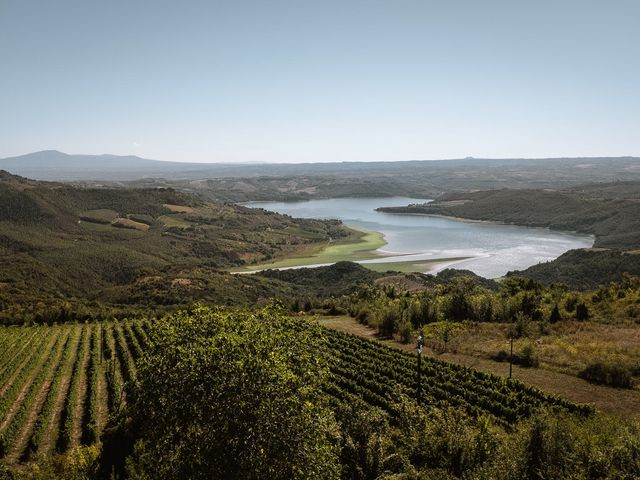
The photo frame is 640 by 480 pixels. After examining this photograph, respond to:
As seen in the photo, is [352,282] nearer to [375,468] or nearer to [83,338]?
[83,338]

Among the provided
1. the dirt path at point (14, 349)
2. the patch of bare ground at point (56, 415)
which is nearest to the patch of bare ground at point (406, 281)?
the dirt path at point (14, 349)

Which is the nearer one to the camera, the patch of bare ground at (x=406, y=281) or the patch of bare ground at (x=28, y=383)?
the patch of bare ground at (x=28, y=383)

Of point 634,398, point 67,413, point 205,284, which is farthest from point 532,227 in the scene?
point 67,413

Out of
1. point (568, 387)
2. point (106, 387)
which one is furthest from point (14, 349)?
point (568, 387)

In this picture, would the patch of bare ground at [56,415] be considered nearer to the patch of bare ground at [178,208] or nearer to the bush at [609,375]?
the bush at [609,375]

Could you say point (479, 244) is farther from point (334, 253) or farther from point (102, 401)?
point (102, 401)

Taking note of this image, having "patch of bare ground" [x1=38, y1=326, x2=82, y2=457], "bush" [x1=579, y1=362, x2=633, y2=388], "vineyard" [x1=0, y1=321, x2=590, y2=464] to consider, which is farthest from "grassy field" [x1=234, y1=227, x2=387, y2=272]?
"bush" [x1=579, y1=362, x2=633, y2=388]

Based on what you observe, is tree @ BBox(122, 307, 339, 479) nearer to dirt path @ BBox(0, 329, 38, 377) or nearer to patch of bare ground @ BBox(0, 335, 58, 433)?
patch of bare ground @ BBox(0, 335, 58, 433)
